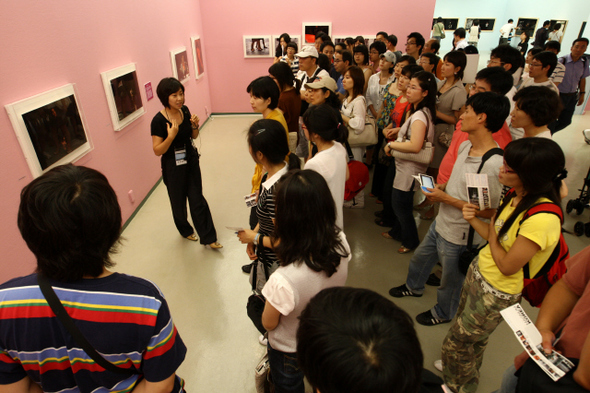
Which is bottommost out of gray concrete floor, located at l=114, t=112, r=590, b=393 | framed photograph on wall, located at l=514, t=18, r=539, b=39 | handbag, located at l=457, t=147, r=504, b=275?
gray concrete floor, located at l=114, t=112, r=590, b=393

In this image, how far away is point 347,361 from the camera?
784 millimetres

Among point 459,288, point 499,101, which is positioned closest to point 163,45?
point 499,101

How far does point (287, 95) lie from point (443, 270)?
2.87 m

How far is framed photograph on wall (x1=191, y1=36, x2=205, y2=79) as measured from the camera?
7.78 metres

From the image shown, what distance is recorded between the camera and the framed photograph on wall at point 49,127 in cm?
272

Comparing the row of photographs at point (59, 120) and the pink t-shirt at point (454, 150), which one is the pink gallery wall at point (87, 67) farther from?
the pink t-shirt at point (454, 150)

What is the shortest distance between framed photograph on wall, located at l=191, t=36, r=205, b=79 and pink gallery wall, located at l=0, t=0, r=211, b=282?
1.26 metres

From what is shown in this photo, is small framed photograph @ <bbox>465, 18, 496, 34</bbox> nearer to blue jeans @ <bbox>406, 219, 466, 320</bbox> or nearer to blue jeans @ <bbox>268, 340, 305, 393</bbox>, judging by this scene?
blue jeans @ <bbox>406, 219, 466, 320</bbox>

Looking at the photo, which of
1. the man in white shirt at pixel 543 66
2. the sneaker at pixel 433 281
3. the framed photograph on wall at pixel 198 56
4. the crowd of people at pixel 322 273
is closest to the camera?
the crowd of people at pixel 322 273

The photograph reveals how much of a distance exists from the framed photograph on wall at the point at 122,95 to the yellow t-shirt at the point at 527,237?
4192mm

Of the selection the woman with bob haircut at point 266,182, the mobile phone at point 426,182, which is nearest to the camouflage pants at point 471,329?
the mobile phone at point 426,182

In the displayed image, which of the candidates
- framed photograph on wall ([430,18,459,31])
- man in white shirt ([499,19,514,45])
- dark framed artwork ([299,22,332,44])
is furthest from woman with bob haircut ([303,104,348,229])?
framed photograph on wall ([430,18,459,31])

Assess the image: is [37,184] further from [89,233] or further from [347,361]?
[347,361]

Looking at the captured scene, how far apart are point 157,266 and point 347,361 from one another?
354 cm
